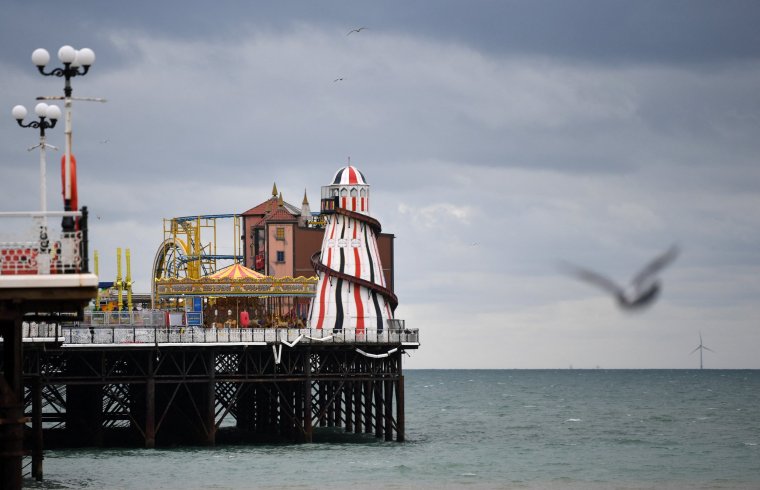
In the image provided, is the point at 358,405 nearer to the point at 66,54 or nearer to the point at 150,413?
the point at 150,413

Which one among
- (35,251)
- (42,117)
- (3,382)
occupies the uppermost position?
(42,117)

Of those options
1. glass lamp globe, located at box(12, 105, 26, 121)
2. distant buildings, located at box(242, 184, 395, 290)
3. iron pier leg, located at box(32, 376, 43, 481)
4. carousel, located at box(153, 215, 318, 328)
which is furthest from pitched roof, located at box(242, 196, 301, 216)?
glass lamp globe, located at box(12, 105, 26, 121)

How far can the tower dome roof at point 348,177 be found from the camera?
6962cm

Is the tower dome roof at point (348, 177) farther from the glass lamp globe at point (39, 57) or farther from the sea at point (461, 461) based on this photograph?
the glass lamp globe at point (39, 57)

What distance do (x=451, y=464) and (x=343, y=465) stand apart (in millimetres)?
4904

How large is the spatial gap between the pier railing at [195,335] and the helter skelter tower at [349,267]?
7.43 feet

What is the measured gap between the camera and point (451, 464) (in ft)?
194

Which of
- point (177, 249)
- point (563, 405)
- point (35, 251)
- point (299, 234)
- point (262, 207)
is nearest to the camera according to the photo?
point (35, 251)

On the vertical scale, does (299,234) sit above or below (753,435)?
above

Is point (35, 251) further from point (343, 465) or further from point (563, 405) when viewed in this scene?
point (563, 405)

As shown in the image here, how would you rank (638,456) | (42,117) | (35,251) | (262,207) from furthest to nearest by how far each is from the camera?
(262,207), (638,456), (42,117), (35,251)

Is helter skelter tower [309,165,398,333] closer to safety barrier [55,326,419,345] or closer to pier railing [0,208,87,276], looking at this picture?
safety barrier [55,326,419,345]

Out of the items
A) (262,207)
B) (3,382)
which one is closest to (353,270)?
(262,207)

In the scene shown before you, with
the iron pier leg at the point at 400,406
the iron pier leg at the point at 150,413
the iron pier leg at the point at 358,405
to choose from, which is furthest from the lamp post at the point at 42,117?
the iron pier leg at the point at 358,405
